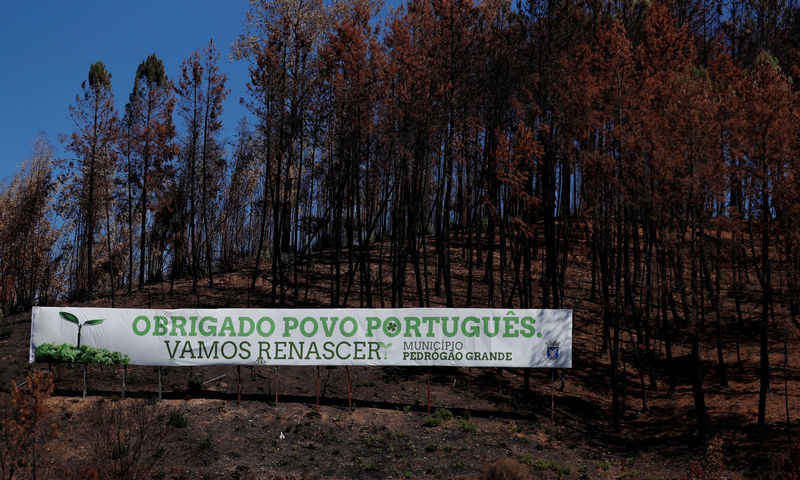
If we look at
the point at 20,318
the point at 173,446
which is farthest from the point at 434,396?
the point at 20,318

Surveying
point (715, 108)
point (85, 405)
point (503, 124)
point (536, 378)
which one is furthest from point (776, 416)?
point (85, 405)

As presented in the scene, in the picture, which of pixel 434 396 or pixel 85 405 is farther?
pixel 434 396

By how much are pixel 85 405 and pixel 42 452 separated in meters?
3.13

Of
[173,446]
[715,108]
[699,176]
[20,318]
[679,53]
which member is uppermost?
[679,53]

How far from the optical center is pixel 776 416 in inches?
902

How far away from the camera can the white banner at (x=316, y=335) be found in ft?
72.8

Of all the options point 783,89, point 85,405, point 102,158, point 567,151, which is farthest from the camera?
point 102,158

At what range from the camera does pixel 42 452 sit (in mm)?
18766

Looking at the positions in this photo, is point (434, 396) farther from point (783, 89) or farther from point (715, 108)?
point (783, 89)

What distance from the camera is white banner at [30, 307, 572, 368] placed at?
22203 millimetres

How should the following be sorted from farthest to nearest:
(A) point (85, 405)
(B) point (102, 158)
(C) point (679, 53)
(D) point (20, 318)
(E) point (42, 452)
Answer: (B) point (102, 158)
(D) point (20, 318)
(C) point (679, 53)
(A) point (85, 405)
(E) point (42, 452)

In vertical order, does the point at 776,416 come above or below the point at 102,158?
below

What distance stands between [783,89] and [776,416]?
11412mm

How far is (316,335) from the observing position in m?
22.4
